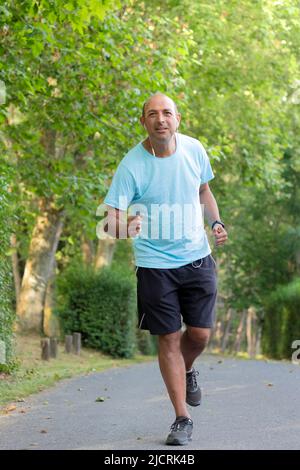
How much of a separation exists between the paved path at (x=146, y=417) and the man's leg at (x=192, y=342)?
1.80ft

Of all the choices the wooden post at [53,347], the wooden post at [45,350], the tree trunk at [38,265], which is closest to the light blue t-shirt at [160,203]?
the wooden post at [45,350]

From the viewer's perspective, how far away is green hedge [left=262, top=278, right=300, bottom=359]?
25.0m

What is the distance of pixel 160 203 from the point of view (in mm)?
7090

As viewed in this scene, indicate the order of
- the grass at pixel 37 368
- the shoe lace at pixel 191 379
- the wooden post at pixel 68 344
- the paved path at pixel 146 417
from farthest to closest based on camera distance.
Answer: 1. the wooden post at pixel 68 344
2. the grass at pixel 37 368
3. the shoe lace at pixel 191 379
4. the paved path at pixel 146 417

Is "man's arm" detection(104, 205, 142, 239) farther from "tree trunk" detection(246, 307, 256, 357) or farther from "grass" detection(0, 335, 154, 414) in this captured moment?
"tree trunk" detection(246, 307, 256, 357)

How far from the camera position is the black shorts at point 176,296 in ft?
23.3

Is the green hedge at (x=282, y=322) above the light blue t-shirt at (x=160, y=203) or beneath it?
beneath

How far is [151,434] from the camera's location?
7.45 metres

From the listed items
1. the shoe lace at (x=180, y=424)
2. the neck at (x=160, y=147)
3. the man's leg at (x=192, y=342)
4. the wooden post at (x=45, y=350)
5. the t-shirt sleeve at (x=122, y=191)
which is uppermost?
the neck at (x=160, y=147)

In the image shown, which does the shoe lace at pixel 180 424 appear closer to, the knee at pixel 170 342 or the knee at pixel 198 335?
the knee at pixel 170 342

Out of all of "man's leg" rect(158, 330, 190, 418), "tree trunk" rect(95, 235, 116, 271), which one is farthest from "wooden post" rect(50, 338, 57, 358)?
"man's leg" rect(158, 330, 190, 418)
